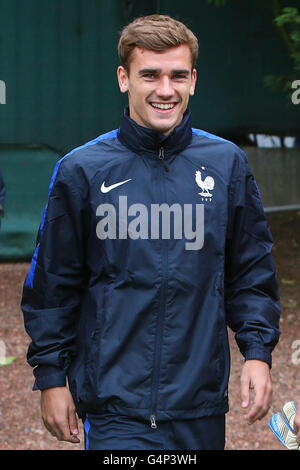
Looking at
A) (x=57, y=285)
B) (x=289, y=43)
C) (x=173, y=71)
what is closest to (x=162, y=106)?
(x=173, y=71)

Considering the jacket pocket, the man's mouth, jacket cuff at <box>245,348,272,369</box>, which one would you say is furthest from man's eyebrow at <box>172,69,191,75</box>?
jacket cuff at <box>245,348,272,369</box>

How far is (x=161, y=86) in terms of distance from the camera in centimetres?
294

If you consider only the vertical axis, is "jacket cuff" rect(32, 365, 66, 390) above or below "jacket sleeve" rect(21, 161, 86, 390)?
below

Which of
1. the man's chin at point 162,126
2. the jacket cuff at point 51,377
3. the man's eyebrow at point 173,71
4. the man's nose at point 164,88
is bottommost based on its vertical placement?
the jacket cuff at point 51,377

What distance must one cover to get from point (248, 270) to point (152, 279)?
0.40 meters

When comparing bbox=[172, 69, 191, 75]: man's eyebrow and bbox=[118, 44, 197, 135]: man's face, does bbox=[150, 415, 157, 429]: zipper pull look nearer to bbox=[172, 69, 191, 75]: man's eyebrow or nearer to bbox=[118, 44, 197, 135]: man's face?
bbox=[118, 44, 197, 135]: man's face

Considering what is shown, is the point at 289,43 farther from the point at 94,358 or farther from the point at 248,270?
the point at 94,358

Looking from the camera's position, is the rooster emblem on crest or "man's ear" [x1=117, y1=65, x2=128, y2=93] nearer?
the rooster emblem on crest

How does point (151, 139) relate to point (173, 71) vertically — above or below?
below

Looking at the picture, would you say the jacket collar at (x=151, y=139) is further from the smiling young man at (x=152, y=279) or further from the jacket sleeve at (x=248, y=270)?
the jacket sleeve at (x=248, y=270)

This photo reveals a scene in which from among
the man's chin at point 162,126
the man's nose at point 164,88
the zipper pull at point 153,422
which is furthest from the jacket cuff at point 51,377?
the man's nose at point 164,88

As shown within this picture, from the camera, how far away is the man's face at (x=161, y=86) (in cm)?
294

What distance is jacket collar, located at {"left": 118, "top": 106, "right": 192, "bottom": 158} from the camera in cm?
292

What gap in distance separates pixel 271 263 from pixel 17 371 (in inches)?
159
